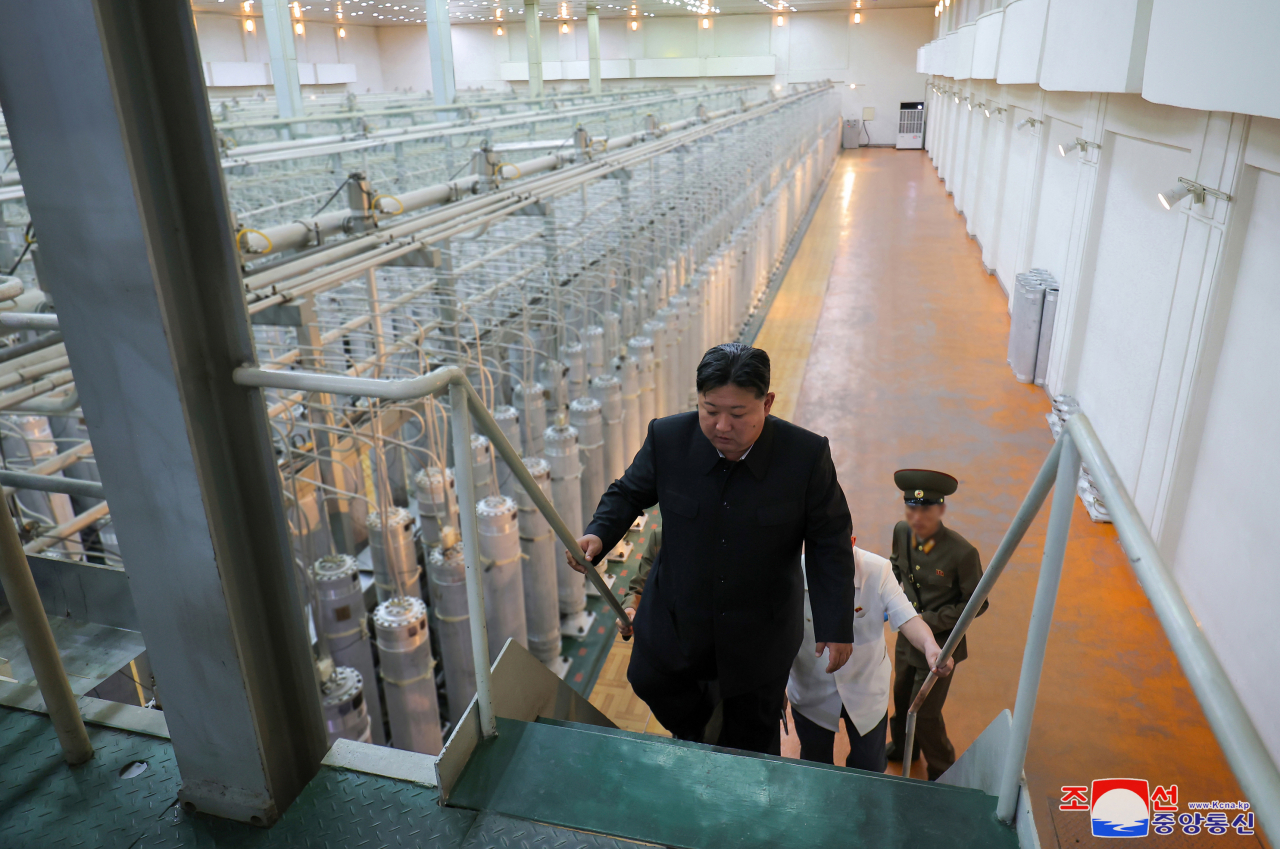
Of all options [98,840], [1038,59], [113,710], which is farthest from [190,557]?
[1038,59]

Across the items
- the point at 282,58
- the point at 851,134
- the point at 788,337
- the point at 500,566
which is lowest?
the point at 788,337

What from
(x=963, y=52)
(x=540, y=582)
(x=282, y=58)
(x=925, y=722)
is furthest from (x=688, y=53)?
(x=925, y=722)

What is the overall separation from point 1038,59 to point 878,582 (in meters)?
7.37

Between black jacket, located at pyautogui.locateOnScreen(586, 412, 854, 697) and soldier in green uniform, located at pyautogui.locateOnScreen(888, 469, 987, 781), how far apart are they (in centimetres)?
112

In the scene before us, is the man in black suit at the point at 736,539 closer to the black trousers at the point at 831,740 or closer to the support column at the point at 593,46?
the black trousers at the point at 831,740

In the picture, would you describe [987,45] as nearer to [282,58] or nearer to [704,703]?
[282,58]

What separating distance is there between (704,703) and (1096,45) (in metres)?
5.61

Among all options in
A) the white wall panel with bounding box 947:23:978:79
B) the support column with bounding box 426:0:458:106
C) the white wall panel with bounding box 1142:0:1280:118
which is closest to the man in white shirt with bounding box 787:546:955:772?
the white wall panel with bounding box 1142:0:1280:118

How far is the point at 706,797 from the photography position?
1.82m

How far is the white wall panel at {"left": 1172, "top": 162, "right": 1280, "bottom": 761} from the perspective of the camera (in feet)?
12.7

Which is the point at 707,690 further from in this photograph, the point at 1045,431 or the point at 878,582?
the point at 1045,431

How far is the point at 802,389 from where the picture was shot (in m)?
9.05

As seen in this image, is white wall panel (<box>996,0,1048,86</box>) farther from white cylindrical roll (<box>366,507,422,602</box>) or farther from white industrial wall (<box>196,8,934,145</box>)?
white industrial wall (<box>196,8,934,145</box>)

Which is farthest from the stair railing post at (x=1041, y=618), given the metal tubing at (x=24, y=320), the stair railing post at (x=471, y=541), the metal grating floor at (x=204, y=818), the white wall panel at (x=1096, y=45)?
the white wall panel at (x=1096, y=45)
